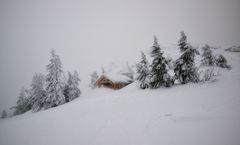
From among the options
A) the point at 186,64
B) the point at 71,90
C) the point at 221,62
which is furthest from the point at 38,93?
the point at 221,62

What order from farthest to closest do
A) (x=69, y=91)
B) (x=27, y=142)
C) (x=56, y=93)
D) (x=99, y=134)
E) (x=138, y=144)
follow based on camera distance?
(x=69, y=91)
(x=56, y=93)
(x=27, y=142)
(x=99, y=134)
(x=138, y=144)

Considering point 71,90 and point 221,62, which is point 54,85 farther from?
point 221,62

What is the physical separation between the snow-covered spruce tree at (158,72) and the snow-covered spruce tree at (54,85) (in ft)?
62.3

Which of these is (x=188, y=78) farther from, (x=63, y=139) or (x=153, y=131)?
(x=63, y=139)

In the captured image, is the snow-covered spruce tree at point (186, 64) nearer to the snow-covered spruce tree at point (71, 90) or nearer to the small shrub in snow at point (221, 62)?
the small shrub in snow at point (221, 62)

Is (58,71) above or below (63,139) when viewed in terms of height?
above

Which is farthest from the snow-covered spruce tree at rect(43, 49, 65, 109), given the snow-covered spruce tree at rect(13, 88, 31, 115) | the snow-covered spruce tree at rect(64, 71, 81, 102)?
the snow-covered spruce tree at rect(13, 88, 31, 115)

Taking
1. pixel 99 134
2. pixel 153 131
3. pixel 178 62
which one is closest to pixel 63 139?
pixel 99 134

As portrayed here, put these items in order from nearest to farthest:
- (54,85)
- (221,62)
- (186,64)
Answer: (186,64)
(221,62)
(54,85)

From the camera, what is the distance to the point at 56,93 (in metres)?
23.8

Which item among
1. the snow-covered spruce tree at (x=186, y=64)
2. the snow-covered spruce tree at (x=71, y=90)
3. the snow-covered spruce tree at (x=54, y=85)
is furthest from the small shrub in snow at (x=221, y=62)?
the snow-covered spruce tree at (x=54, y=85)

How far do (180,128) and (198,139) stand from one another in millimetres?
862

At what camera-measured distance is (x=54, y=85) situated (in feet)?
78.7

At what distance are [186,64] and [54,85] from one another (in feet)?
80.0
